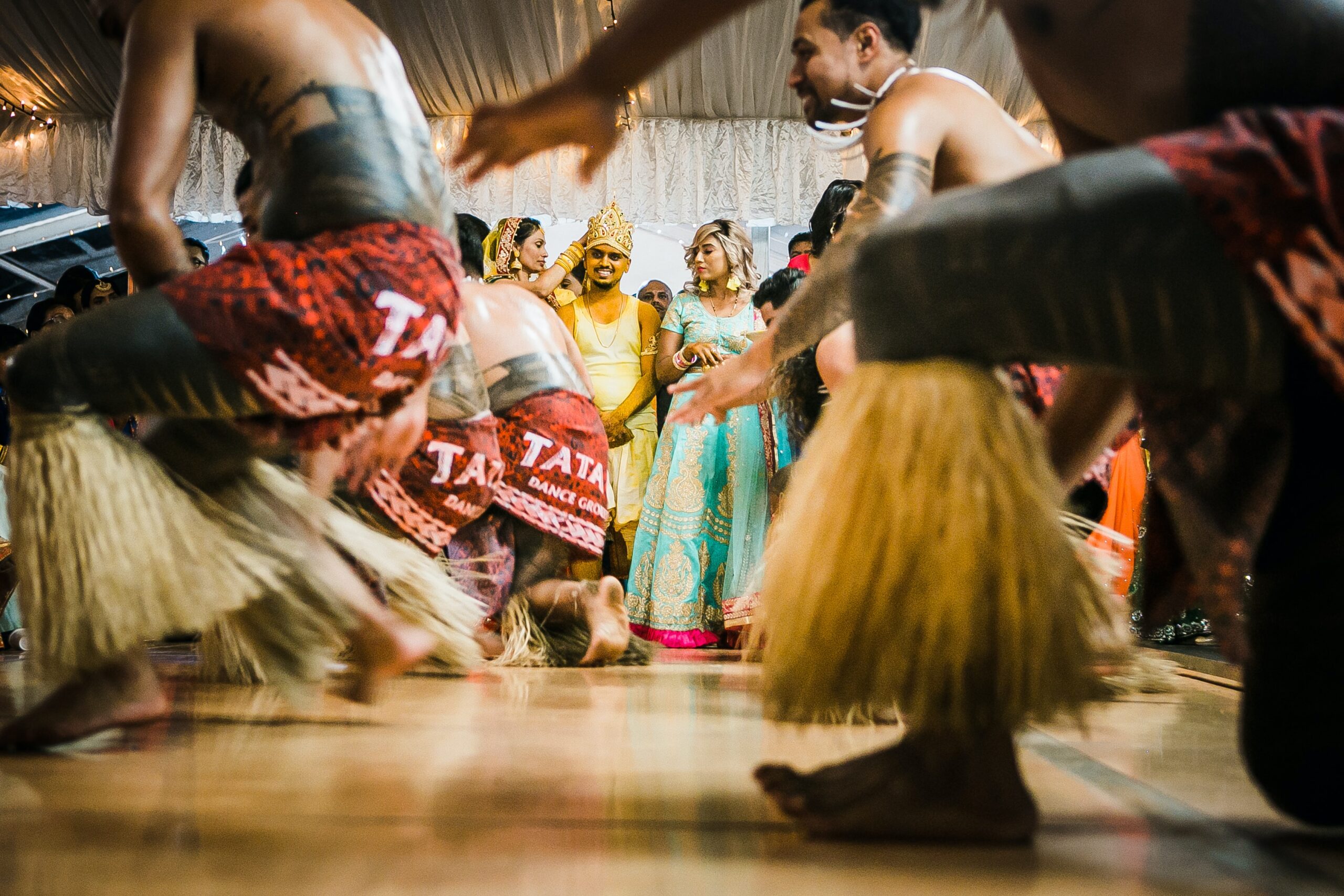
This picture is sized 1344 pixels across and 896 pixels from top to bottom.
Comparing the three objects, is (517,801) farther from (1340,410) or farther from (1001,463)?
(1340,410)

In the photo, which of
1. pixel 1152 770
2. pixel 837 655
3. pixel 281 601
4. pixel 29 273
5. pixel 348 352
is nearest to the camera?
pixel 837 655

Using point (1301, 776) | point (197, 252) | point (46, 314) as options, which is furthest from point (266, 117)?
point (46, 314)

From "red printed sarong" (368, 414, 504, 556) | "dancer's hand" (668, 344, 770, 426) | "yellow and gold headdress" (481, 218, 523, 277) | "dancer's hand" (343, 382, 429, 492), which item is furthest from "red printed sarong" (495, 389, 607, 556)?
"yellow and gold headdress" (481, 218, 523, 277)

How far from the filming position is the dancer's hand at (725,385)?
1.59 meters

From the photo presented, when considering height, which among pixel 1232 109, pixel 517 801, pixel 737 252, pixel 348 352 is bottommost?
pixel 517 801

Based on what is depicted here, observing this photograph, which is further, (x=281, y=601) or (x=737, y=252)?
(x=737, y=252)

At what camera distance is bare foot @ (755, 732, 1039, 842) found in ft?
2.90

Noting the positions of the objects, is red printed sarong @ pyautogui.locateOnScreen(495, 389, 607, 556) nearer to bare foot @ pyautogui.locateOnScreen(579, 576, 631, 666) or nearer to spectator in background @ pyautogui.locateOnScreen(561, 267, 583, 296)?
bare foot @ pyautogui.locateOnScreen(579, 576, 631, 666)

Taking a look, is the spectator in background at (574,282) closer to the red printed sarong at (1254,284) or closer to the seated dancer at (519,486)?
the seated dancer at (519,486)

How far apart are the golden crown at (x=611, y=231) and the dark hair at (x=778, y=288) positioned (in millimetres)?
709

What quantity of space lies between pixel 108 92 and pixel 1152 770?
664cm

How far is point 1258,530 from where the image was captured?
0.90 metres

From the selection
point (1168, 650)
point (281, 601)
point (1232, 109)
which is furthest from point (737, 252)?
point (1232, 109)

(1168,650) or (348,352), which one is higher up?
(348,352)
